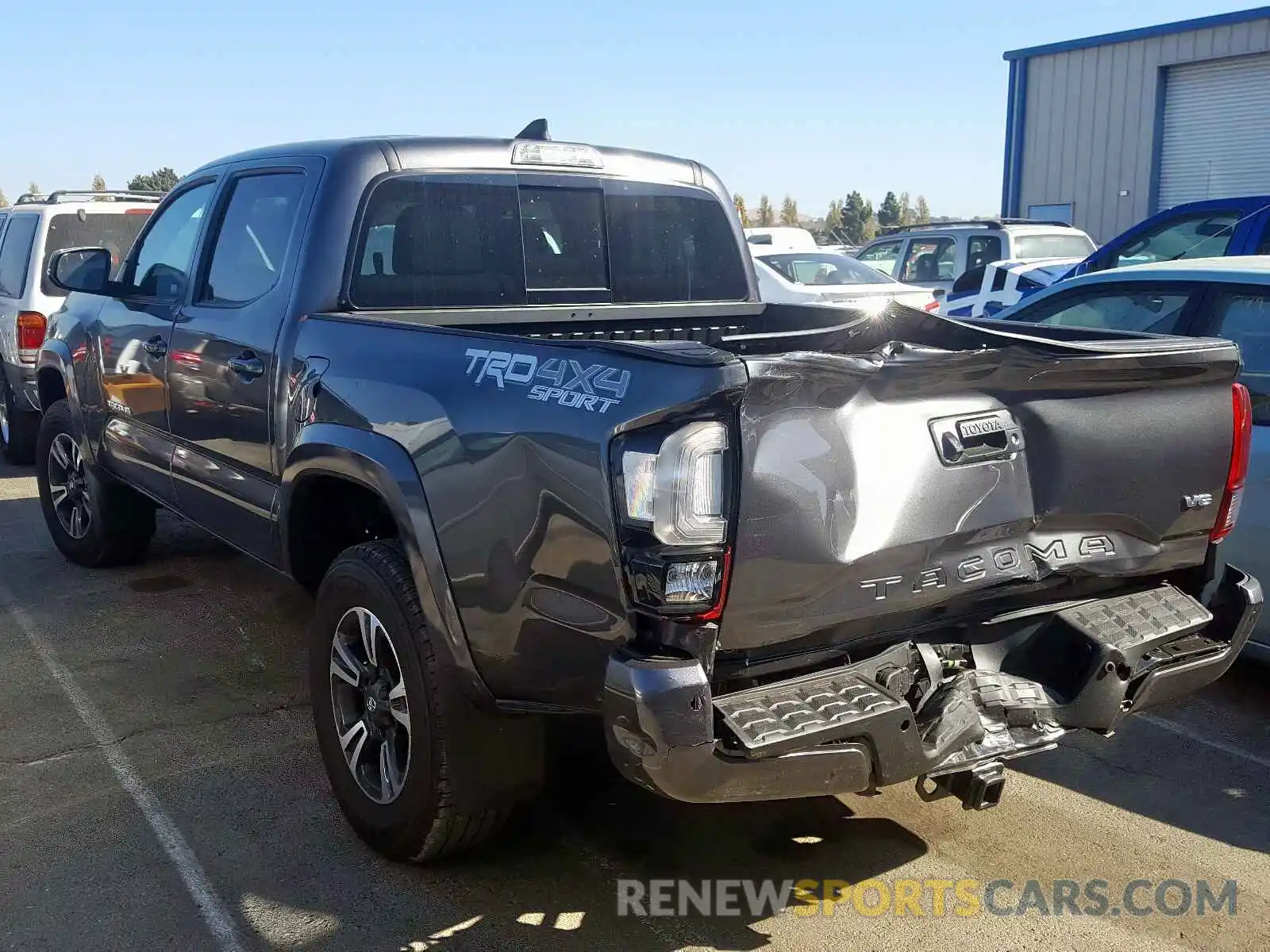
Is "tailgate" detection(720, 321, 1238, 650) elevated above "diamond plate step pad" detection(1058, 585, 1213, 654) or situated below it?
above

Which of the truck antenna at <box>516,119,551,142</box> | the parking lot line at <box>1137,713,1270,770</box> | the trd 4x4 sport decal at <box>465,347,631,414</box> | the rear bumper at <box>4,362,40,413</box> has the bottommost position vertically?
the parking lot line at <box>1137,713,1270,770</box>

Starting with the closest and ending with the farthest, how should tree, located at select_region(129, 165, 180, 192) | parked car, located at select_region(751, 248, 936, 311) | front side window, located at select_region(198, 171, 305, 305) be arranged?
front side window, located at select_region(198, 171, 305, 305) → parked car, located at select_region(751, 248, 936, 311) → tree, located at select_region(129, 165, 180, 192)

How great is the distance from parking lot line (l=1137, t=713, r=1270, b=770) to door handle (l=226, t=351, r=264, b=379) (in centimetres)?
345

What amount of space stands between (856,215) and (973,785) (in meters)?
66.8

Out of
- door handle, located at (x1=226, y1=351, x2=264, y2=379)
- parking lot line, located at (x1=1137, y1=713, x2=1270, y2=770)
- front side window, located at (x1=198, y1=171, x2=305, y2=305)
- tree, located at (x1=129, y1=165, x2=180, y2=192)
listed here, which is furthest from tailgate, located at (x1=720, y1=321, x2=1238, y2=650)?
tree, located at (x1=129, y1=165, x2=180, y2=192)

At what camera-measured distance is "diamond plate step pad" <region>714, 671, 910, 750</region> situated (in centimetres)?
260

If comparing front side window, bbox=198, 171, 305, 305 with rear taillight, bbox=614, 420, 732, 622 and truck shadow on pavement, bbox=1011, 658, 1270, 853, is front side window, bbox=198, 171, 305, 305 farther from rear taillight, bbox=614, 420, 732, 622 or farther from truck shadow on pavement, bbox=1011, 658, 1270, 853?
truck shadow on pavement, bbox=1011, 658, 1270, 853

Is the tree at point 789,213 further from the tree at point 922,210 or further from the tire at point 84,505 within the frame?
the tire at point 84,505

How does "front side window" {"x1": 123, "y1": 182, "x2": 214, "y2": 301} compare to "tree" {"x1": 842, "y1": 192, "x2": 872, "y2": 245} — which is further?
"tree" {"x1": 842, "y1": 192, "x2": 872, "y2": 245}

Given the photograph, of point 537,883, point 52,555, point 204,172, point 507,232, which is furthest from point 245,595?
point 537,883

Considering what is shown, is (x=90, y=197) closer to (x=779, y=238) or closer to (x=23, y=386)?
(x=23, y=386)

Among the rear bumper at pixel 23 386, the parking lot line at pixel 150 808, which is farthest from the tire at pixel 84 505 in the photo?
the rear bumper at pixel 23 386

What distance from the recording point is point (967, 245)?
50.3 ft

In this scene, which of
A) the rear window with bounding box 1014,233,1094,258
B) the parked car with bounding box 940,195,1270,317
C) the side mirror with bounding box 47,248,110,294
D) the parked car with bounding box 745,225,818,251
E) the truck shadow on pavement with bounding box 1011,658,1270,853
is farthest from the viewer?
the parked car with bounding box 745,225,818,251
